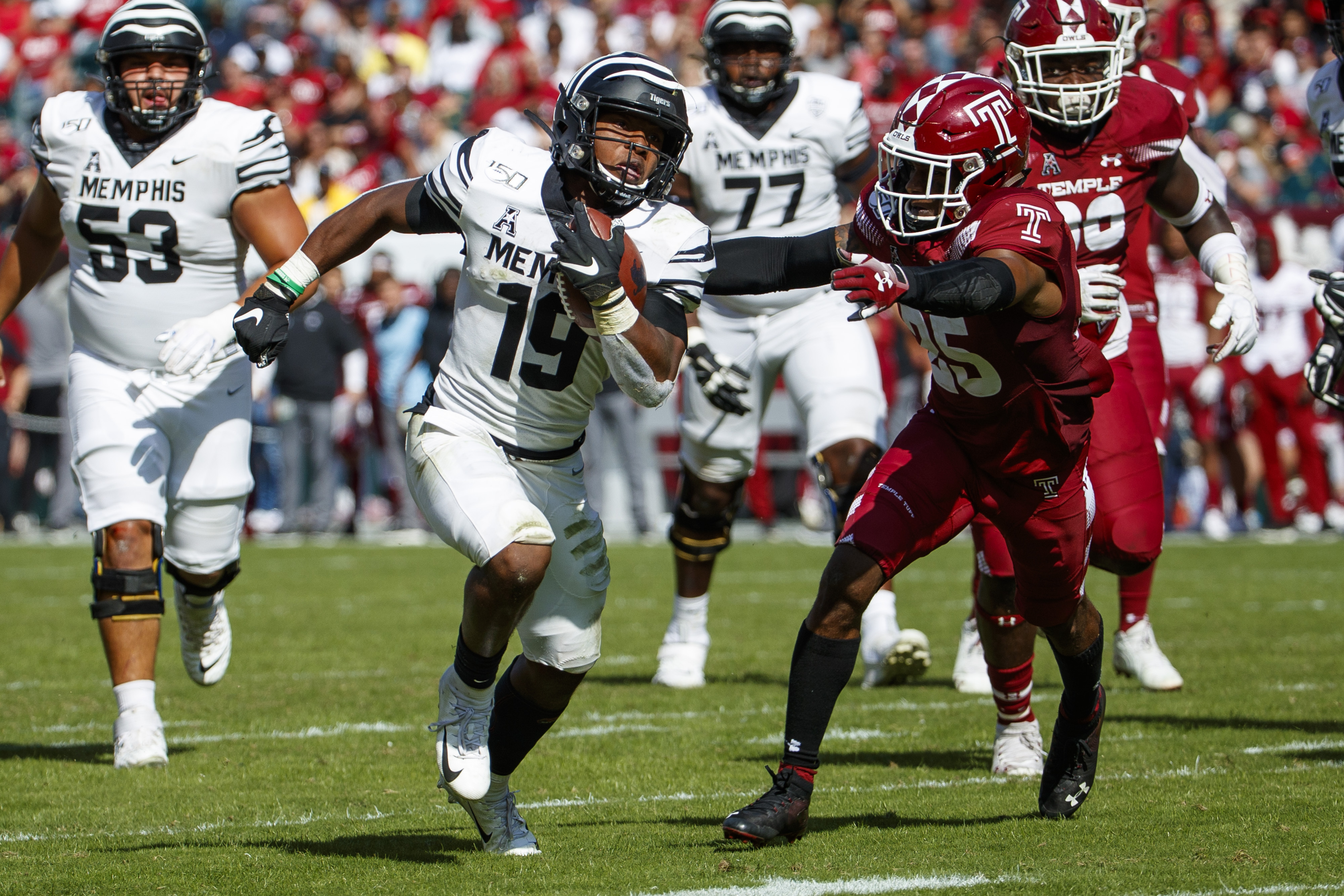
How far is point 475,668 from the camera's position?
3727 millimetres

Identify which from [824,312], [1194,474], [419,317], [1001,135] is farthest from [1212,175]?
[419,317]

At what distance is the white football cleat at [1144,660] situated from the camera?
20.0 ft

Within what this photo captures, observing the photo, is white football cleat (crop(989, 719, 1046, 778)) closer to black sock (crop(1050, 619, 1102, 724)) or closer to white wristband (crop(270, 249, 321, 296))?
black sock (crop(1050, 619, 1102, 724))

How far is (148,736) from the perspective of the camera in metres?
4.99

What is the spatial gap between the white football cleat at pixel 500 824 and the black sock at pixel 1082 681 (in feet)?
4.32

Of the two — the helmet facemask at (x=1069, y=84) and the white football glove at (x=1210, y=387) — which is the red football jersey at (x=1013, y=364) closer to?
the helmet facemask at (x=1069, y=84)

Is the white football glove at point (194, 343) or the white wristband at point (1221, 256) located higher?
the white wristband at point (1221, 256)

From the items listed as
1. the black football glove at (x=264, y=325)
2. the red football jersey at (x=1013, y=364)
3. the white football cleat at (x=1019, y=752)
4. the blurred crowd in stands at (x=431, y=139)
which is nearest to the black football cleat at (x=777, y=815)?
the red football jersey at (x=1013, y=364)

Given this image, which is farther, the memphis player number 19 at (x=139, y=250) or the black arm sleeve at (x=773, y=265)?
the memphis player number 19 at (x=139, y=250)

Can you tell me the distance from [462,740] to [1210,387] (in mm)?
10395

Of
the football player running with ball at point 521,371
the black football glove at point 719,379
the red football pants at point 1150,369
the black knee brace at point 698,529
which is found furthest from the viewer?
the black knee brace at point 698,529

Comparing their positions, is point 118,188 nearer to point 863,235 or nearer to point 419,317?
point 863,235

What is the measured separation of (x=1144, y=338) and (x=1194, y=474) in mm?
8283

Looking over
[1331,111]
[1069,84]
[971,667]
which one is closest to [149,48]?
[1069,84]
